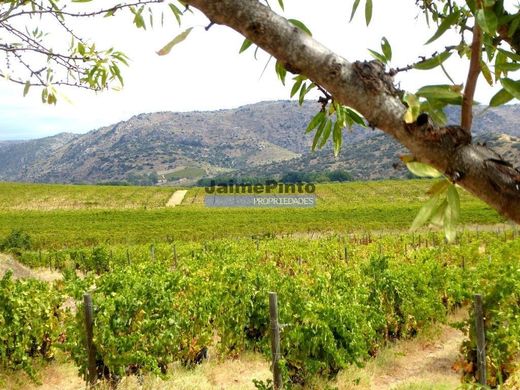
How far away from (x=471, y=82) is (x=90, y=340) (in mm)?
6769

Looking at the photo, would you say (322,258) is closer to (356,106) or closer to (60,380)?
(60,380)

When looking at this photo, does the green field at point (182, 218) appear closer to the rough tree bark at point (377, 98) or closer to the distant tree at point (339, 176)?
the rough tree bark at point (377, 98)

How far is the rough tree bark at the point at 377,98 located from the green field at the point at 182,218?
119ft

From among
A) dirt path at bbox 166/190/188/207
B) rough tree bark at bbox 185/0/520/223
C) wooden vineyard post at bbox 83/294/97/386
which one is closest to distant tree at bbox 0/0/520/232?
rough tree bark at bbox 185/0/520/223

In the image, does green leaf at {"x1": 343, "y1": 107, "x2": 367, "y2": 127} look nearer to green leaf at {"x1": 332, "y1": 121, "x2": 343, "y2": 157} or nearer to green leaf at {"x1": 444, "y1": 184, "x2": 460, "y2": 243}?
green leaf at {"x1": 332, "y1": 121, "x2": 343, "y2": 157}

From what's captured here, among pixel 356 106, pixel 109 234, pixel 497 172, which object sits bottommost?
pixel 109 234

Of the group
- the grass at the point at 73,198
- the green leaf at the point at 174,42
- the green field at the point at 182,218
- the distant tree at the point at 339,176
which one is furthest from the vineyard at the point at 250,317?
the distant tree at the point at 339,176

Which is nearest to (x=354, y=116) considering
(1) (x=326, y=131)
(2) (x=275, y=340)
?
(1) (x=326, y=131)

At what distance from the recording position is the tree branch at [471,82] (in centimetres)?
75

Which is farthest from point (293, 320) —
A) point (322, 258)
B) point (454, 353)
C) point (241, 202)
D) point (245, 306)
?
point (241, 202)

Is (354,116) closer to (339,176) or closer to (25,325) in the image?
(25,325)

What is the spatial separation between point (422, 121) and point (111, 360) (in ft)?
21.6

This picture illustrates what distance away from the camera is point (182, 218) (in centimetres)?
4734

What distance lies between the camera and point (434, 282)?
9.75m
